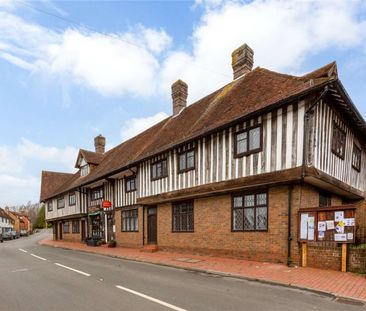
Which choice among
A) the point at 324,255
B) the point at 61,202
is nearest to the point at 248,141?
the point at 324,255

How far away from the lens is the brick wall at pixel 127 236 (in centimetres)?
1834

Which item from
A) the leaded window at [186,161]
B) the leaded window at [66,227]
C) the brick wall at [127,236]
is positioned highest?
the leaded window at [186,161]

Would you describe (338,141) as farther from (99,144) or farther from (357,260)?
(99,144)

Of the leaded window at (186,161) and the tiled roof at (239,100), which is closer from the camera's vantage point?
the tiled roof at (239,100)

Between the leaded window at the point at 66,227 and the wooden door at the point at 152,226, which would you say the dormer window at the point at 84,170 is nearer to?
the leaded window at the point at 66,227

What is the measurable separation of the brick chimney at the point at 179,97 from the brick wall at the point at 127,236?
710cm

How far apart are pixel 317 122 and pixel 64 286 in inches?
357

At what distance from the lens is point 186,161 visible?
48.0ft

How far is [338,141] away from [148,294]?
9393 millimetres

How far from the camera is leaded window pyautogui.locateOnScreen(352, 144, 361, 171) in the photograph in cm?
1459

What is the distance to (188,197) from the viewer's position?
14.4 metres

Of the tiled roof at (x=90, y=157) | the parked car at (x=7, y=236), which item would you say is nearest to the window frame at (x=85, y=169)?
the tiled roof at (x=90, y=157)

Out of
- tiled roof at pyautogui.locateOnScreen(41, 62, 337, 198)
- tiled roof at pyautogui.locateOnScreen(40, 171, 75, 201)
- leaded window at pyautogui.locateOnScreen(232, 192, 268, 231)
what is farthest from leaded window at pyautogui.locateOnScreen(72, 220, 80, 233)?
leaded window at pyautogui.locateOnScreen(232, 192, 268, 231)

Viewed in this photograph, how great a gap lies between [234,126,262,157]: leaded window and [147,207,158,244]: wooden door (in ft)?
23.8
